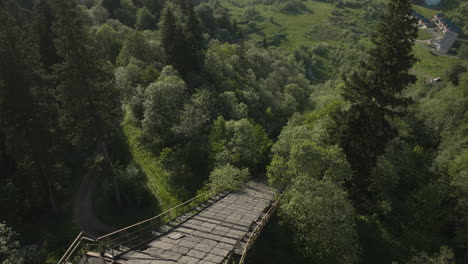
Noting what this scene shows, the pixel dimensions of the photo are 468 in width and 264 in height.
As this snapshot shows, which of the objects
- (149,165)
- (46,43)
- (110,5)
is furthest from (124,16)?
(149,165)

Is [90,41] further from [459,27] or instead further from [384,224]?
[459,27]

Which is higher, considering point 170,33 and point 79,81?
point 170,33

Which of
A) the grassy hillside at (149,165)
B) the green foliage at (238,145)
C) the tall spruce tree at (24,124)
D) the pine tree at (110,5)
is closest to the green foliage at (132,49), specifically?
the grassy hillside at (149,165)

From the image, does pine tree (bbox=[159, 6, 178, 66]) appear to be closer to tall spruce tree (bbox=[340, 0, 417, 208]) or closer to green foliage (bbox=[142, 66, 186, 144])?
green foliage (bbox=[142, 66, 186, 144])

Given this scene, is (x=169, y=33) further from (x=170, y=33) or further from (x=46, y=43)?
(x=46, y=43)

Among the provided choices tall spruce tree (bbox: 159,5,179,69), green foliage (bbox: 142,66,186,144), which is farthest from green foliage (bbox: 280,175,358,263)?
tall spruce tree (bbox: 159,5,179,69)

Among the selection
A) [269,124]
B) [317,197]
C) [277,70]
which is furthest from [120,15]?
[317,197]
